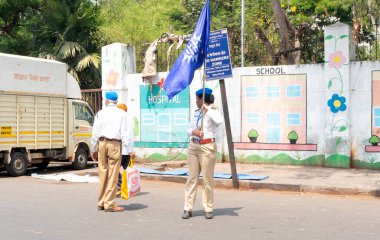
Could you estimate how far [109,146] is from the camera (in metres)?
8.09

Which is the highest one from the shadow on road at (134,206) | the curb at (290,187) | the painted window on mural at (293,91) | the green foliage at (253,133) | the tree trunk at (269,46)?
the tree trunk at (269,46)

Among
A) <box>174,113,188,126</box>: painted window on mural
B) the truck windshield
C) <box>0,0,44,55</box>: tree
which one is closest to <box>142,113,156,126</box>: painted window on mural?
<box>174,113,188,126</box>: painted window on mural

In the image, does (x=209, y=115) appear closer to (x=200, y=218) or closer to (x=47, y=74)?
(x=200, y=218)

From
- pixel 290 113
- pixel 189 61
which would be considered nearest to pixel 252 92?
pixel 290 113

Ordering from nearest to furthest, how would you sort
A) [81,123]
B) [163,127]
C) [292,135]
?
[292,135]
[81,123]
[163,127]

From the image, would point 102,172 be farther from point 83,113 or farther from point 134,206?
point 83,113

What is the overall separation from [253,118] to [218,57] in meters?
4.03

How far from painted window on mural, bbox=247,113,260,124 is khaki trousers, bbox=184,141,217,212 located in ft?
23.2

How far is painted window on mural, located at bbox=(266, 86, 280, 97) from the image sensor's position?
14.1m

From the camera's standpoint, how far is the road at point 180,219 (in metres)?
6.46

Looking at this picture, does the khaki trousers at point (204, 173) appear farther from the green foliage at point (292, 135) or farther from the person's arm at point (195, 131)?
the green foliage at point (292, 135)

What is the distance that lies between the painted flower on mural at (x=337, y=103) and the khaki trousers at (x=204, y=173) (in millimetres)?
6588

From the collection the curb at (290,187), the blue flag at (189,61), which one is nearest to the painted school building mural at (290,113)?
the curb at (290,187)

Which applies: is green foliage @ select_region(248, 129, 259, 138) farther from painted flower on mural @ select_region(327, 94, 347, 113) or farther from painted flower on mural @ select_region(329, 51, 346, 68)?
painted flower on mural @ select_region(329, 51, 346, 68)
